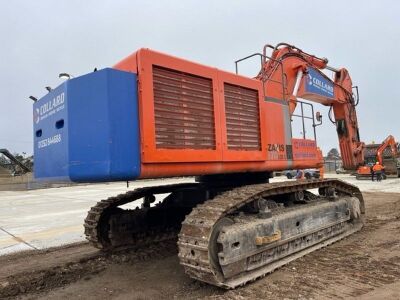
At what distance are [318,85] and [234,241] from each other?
170 inches

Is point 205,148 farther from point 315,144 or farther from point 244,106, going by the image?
point 315,144

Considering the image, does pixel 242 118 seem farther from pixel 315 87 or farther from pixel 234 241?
pixel 315 87

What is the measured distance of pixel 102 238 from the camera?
650 centimetres

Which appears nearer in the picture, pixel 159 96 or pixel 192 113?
pixel 159 96

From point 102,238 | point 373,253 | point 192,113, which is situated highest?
point 192,113

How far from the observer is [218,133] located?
511 centimetres

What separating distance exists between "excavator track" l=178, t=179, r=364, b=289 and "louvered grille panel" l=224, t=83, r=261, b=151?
0.62 m

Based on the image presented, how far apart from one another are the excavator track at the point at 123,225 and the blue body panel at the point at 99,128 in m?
2.20

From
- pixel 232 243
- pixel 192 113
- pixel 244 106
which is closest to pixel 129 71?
pixel 192 113

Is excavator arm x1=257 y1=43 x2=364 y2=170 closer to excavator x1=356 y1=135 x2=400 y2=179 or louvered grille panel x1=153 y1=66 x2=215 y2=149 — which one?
louvered grille panel x1=153 y1=66 x2=215 y2=149

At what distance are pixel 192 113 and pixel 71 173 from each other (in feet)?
5.08

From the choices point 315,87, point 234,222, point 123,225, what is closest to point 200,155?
point 234,222

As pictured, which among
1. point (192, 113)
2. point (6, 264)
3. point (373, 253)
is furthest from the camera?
point (6, 264)

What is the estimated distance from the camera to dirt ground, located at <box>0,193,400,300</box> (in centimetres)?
457
